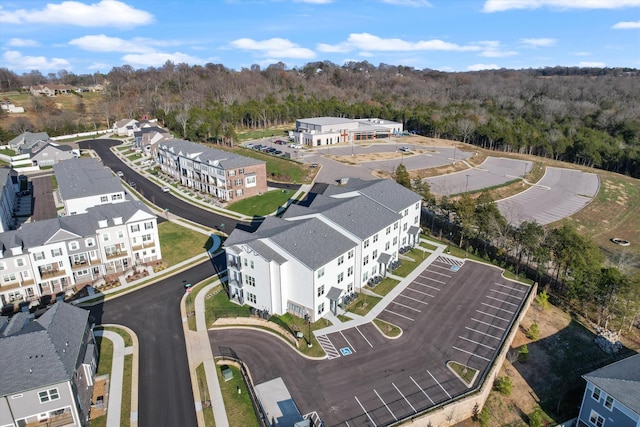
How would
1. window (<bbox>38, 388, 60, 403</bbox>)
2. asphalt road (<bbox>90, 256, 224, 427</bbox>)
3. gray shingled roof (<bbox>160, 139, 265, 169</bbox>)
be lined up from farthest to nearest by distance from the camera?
gray shingled roof (<bbox>160, 139, 265, 169</bbox>), asphalt road (<bbox>90, 256, 224, 427</bbox>), window (<bbox>38, 388, 60, 403</bbox>)

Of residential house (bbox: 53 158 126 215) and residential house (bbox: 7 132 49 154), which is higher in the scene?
residential house (bbox: 7 132 49 154)

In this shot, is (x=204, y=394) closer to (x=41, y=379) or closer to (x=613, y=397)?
(x=41, y=379)

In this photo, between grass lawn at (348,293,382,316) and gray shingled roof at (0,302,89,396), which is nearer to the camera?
gray shingled roof at (0,302,89,396)

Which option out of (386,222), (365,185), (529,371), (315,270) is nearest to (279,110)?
(365,185)

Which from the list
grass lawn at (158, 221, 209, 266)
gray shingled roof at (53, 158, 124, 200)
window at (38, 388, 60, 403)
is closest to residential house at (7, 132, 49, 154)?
gray shingled roof at (53, 158, 124, 200)

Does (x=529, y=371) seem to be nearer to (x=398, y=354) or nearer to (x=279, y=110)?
(x=398, y=354)

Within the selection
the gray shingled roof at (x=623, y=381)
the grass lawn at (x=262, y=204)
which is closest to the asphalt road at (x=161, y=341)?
the grass lawn at (x=262, y=204)

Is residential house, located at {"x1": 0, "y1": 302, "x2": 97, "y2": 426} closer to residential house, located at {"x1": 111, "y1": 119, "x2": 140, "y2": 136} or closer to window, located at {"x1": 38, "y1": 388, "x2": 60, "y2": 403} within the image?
window, located at {"x1": 38, "y1": 388, "x2": 60, "y2": 403}
